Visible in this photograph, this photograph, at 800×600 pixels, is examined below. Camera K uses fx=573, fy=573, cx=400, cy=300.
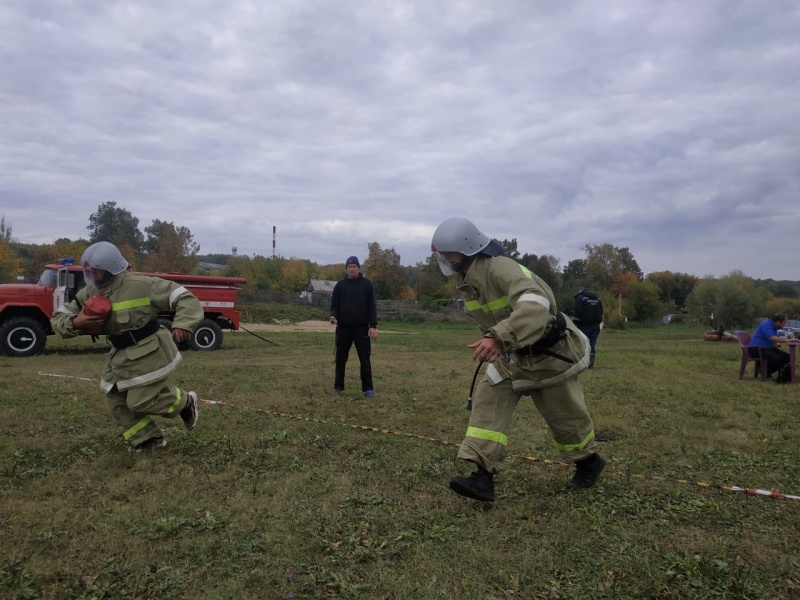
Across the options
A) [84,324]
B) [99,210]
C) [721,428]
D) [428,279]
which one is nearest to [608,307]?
[428,279]

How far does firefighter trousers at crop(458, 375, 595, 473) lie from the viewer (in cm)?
363

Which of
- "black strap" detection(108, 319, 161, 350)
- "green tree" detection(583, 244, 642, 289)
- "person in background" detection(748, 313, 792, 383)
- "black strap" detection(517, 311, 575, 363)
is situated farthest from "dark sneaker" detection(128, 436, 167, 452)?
"green tree" detection(583, 244, 642, 289)

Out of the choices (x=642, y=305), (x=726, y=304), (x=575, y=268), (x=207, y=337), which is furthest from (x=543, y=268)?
(x=207, y=337)

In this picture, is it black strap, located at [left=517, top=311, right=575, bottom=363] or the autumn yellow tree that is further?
the autumn yellow tree

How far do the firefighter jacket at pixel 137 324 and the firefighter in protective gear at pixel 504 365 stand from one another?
7.69 ft

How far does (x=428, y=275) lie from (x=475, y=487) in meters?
53.2

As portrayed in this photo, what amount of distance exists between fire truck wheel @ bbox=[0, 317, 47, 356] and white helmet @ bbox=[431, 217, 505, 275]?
11.7m

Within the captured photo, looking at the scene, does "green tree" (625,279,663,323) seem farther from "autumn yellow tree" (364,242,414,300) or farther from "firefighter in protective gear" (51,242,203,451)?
"firefighter in protective gear" (51,242,203,451)

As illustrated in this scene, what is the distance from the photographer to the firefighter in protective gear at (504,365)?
11.8ft

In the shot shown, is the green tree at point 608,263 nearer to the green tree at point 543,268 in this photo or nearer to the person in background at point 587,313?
the green tree at point 543,268

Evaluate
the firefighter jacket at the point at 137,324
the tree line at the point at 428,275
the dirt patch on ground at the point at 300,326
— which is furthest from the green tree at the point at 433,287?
the firefighter jacket at the point at 137,324

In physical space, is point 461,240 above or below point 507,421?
above

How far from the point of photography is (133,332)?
477cm

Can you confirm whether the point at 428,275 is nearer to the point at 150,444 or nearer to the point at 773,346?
the point at 773,346
